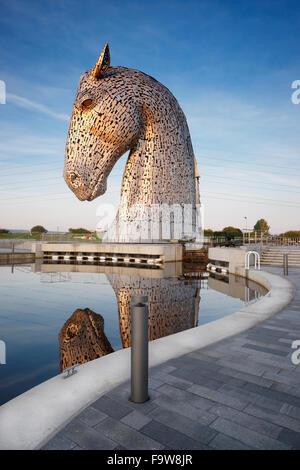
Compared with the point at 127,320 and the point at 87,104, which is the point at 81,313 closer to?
the point at 127,320

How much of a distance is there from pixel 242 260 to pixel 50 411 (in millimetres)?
11174

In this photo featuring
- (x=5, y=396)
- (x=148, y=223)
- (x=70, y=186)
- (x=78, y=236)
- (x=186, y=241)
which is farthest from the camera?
(x=78, y=236)

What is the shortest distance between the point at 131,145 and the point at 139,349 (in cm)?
1633

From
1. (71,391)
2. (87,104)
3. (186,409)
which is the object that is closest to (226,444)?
(186,409)

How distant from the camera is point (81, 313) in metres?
6.74

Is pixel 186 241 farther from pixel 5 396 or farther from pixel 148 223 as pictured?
pixel 5 396

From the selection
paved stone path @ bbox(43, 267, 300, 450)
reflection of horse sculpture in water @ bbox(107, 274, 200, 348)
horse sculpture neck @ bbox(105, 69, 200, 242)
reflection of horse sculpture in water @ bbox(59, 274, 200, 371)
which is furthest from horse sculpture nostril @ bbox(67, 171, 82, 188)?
paved stone path @ bbox(43, 267, 300, 450)

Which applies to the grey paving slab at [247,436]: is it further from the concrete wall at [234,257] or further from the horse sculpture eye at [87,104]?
the horse sculpture eye at [87,104]

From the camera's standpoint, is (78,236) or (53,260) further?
(78,236)

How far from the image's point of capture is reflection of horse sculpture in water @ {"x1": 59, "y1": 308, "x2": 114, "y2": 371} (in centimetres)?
438

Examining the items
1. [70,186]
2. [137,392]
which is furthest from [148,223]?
[137,392]

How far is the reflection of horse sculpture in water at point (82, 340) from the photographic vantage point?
4383 mm

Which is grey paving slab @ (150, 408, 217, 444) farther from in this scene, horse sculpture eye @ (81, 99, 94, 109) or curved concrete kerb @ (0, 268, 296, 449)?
horse sculpture eye @ (81, 99, 94, 109)
